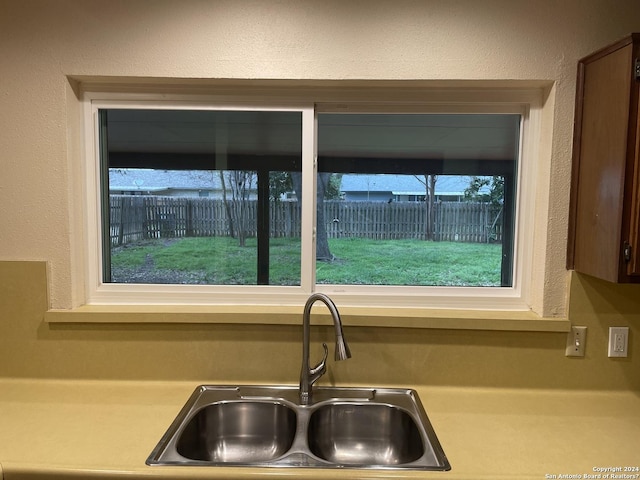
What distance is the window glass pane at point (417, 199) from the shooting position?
1.61 meters

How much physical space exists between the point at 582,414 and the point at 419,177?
39.7 inches

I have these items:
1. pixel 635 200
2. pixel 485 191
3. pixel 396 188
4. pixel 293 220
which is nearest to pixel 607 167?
pixel 635 200

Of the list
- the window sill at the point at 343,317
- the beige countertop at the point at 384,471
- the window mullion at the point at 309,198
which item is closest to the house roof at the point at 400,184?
the window mullion at the point at 309,198

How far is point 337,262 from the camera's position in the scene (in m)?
1.67

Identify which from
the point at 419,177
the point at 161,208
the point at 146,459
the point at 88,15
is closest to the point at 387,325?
the point at 419,177

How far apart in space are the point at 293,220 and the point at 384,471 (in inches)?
37.4

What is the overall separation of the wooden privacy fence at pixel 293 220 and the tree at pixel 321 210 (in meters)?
0.02

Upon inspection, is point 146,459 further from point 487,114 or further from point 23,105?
point 487,114

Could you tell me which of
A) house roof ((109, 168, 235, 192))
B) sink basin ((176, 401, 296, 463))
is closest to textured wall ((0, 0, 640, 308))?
house roof ((109, 168, 235, 192))

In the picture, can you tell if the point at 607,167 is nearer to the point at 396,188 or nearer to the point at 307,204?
the point at 396,188

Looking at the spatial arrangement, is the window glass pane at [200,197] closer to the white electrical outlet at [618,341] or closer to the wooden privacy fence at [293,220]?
the wooden privacy fence at [293,220]

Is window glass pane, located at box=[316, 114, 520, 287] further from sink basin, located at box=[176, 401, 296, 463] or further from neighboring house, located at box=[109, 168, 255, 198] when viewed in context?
sink basin, located at box=[176, 401, 296, 463]

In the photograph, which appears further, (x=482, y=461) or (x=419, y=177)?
(x=419, y=177)

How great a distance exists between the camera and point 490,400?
143 cm
